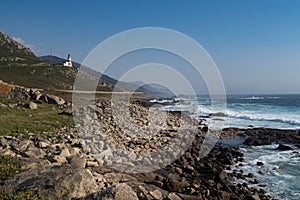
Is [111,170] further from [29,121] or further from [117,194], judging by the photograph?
[29,121]

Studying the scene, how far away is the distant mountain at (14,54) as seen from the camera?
101481 millimetres

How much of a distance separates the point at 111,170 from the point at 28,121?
27.8 ft

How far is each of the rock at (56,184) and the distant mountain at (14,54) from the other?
97934 millimetres

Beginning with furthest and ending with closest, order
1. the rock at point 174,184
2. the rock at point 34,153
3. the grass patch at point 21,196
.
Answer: the rock at point 34,153, the rock at point 174,184, the grass patch at point 21,196

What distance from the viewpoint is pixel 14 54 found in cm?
11700

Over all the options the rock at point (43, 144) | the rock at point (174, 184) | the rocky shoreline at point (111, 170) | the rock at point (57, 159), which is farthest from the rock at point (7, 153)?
the rock at point (174, 184)

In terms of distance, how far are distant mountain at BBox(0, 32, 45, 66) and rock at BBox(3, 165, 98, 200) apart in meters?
97.9

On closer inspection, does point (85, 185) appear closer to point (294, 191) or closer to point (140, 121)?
point (294, 191)

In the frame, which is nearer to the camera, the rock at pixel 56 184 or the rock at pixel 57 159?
the rock at pixel 56 184

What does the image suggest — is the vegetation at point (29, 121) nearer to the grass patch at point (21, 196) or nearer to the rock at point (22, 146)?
the rock at point (22, 146)

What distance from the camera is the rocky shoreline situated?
22.1 ft

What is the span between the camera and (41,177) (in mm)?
7082

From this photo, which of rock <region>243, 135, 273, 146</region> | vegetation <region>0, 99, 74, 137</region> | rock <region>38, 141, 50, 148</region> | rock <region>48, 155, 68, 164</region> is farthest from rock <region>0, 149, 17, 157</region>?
rock <region>243, 135, 273, 146</region>

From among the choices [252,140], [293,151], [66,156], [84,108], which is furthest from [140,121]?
[66,156]
